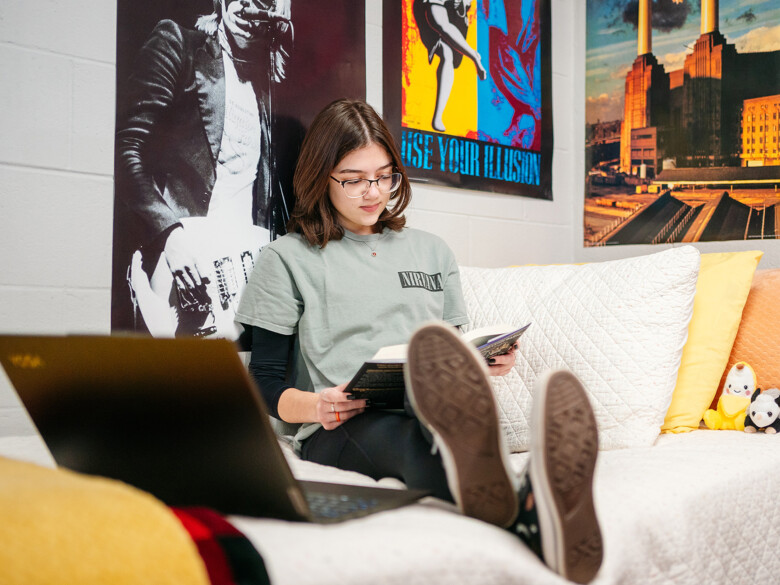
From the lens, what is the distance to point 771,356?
4.96 ft

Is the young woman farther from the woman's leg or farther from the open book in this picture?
the woman's leg

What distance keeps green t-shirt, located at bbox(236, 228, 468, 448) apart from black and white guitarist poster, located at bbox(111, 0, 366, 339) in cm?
14

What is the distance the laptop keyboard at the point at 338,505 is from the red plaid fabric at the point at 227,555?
0.43ft

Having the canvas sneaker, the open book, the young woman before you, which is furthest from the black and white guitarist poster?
the canvas sneaker

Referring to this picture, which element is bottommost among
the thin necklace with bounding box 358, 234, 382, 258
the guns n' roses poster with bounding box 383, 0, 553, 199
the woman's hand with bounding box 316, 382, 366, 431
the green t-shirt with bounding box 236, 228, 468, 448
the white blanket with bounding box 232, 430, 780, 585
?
the white blanket with bounding box 232, 430, 780, 585

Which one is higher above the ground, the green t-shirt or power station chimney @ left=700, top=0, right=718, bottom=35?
power station chimney @ left=700, top=0, right=718, bottom=35

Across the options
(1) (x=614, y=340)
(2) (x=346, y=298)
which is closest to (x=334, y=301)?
(2) (x=346, y=298)

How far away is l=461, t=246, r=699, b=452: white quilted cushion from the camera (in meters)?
1.37

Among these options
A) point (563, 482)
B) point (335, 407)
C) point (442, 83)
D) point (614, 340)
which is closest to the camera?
point (563, 482)

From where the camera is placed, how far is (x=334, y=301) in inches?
55.9

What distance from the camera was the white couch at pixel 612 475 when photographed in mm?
695

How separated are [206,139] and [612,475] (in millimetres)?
1074

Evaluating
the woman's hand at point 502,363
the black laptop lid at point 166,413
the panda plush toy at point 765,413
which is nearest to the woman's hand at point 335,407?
the woman's hand at point 502,363

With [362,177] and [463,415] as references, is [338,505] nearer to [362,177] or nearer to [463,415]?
[463,415]
